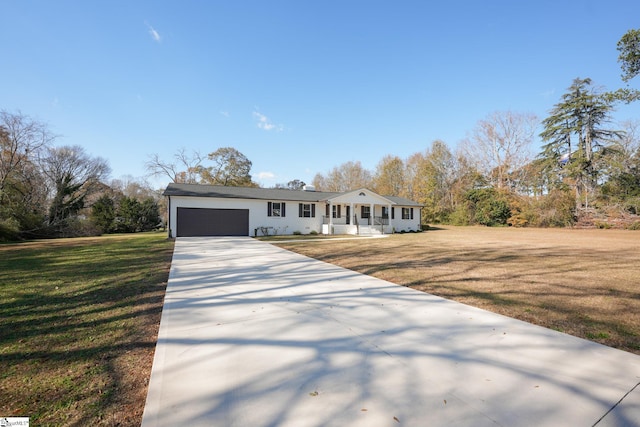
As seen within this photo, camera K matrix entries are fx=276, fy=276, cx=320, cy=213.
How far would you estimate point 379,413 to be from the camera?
1990mm

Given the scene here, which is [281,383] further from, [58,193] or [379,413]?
[58,193]

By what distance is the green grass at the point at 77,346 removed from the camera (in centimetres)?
208

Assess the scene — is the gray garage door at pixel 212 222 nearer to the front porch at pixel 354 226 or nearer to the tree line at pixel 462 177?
the front porch at pixel 354 226

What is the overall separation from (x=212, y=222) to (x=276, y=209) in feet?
14.6

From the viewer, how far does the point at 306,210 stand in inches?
834

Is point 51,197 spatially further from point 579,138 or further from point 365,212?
point 579,138

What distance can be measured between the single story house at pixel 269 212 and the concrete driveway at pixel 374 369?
14272mm

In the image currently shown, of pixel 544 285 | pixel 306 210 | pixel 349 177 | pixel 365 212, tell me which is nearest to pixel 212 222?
pixel 306 210

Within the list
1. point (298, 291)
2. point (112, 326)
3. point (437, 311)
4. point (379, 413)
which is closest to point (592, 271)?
point (437, 311)

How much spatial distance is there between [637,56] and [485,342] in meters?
17.1

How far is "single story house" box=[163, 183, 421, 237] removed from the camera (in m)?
17.4

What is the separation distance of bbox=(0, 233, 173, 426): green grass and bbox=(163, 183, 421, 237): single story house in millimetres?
11187

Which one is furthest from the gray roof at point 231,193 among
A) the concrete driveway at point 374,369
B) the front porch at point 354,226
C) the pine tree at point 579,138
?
the pine tree at point 579,138

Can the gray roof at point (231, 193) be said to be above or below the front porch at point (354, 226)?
Answer: above
